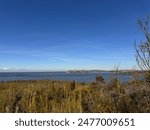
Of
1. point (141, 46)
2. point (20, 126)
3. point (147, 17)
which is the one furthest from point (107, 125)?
point (147, 17)

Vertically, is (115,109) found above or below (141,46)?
below

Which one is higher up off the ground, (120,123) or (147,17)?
(147,17)

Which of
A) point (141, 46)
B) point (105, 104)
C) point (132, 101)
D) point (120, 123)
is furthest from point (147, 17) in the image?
point (120, 123)

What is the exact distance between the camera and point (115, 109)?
4.87m

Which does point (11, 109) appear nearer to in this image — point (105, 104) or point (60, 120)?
point (105, 104)

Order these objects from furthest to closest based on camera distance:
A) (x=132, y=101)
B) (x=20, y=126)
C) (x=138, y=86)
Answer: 1. (x=138, y=86)
2. (x=132, y=101)
3. (x=20, y=126)

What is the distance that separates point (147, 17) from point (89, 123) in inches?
235

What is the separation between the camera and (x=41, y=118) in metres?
3.68

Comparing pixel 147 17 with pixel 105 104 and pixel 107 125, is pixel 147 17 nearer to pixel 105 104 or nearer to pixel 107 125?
pixel 105 104

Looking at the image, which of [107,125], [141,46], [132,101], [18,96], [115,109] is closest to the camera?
[107,125]

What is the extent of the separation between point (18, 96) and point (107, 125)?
406 cm

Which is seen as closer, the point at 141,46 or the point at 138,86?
the point at 138,86

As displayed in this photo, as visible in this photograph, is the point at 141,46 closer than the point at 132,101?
No

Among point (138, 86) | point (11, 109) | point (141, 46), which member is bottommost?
point (11, 109)
